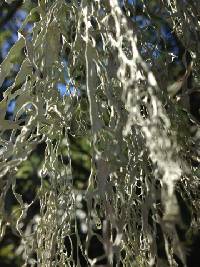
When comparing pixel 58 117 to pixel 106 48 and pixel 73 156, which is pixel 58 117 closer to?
pixel 106 48

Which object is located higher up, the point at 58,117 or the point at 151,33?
the point at 151,33

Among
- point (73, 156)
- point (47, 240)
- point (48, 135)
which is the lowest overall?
point (47, 240)

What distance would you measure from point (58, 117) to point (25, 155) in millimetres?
142

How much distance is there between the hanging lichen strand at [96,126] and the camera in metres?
0.59

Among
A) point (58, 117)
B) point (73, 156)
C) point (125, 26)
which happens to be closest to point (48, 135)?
point (58, 117)

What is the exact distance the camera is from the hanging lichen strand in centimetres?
59

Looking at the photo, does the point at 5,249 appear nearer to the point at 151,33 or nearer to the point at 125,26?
the point at 151,33

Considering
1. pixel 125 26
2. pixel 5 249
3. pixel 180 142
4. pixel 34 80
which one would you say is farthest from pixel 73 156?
pixel 125 26

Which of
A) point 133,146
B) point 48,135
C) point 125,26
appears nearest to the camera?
point 125,26

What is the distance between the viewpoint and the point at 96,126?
1.81ft

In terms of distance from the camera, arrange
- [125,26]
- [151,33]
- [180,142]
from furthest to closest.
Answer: [151,33] → [180,142] → [125,26]

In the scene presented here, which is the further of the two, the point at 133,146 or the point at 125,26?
the point at 133,146

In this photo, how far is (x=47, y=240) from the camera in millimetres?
811

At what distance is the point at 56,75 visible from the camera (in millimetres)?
821
